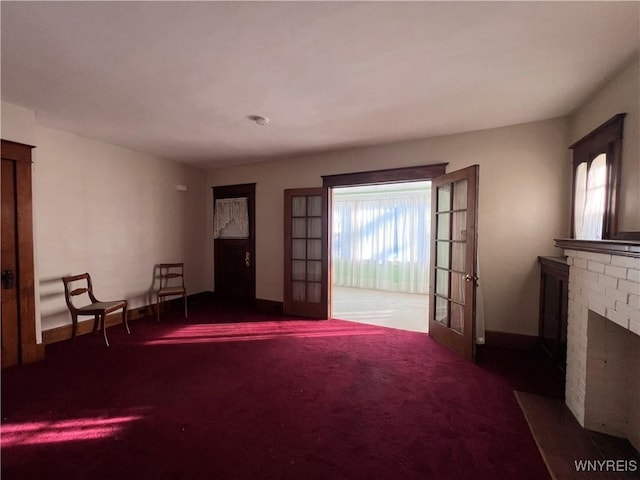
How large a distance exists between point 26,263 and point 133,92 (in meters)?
1.94

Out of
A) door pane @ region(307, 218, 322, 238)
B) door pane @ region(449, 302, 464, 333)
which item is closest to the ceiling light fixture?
door pane @ region(307, 218, 322, 238)

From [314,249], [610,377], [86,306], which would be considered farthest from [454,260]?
[86,306]

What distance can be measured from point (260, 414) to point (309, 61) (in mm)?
2478

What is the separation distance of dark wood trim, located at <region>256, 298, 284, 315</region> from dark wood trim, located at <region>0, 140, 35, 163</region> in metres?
3.26

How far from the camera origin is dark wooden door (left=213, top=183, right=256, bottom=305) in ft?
15.6

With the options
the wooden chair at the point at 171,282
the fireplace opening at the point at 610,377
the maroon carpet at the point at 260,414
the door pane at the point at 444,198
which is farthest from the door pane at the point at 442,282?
the wooden chair at the point at 171,282

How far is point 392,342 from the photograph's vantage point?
10.7 ft

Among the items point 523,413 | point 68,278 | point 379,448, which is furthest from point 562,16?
point 68,278

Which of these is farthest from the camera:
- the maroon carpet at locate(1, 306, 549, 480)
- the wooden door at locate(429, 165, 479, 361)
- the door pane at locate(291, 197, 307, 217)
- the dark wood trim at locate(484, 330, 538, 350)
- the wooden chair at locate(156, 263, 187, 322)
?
the door pane at locate(291, 197, 307, 217)

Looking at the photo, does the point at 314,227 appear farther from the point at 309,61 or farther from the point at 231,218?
the point at 309,61

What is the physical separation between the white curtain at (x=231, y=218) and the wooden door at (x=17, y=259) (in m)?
2.55

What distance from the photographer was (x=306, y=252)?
4.31 meters

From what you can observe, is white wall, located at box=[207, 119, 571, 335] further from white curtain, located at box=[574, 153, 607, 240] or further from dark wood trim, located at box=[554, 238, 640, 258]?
dark wood trim, located at box=[554, 238, 640, 258]

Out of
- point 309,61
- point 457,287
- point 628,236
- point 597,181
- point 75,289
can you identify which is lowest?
point 75,289
